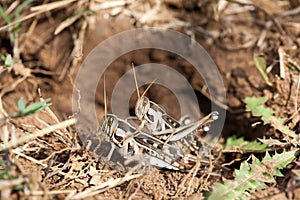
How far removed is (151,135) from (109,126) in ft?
0.43

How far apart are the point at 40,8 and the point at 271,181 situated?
1301 mm

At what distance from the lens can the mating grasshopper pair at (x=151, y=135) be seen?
1.40 metres

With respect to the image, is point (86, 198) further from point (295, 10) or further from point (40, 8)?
point (295, 10)

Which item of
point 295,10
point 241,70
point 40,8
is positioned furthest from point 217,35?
point 40,8

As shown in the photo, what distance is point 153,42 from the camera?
89.5 inches

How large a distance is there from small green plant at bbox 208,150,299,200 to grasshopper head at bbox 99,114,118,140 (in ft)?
1.13

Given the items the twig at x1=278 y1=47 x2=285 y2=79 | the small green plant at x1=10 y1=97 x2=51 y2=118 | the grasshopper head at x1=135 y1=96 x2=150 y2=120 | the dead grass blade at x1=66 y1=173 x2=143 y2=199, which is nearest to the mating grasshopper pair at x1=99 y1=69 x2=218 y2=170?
the grasshopper head at x1=135 y1=96 x2=150 y2=120

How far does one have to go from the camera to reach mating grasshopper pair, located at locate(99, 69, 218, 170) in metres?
1.40

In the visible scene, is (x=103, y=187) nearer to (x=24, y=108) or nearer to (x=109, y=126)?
(x=109, y=126)

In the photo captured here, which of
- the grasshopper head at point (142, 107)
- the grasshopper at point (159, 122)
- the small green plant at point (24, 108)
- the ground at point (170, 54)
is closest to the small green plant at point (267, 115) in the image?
the ground at point (170, 54)

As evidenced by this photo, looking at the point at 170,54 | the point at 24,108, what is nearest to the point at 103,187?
the point at 24,108

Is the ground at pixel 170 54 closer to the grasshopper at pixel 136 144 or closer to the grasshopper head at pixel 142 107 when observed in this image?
the grasshopper at pixel 136 144

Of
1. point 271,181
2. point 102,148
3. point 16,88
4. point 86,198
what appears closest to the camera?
point 86,198

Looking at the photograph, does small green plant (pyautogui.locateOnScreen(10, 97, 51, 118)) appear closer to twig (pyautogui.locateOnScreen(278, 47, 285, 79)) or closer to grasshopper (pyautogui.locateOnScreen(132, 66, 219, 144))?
grasshopper (pyautogui.locateOnScreen(132, 66, 219, 144))
